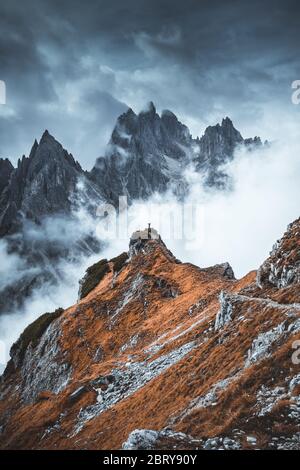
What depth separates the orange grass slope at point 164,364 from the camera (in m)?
20.6

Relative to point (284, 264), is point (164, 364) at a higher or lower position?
lower

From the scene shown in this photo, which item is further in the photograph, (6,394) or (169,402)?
(6,394)

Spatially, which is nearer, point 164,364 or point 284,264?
point 284,264

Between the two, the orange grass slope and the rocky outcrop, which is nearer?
the orange grass slope

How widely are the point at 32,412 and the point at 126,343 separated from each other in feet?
42.4

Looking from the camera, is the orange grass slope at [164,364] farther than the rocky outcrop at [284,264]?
No

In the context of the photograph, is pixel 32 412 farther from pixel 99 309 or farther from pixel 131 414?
pixel 131 414

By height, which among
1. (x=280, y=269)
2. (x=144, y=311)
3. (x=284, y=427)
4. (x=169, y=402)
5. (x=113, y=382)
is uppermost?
(x=144, y=311)

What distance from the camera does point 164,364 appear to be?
37.0 meters

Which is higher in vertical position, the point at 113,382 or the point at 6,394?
the point at 6,394

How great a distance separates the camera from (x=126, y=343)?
5212 centimetres

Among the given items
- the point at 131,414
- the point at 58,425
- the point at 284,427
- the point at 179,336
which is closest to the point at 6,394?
the point at 58,425

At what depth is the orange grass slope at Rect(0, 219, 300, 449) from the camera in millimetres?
20641

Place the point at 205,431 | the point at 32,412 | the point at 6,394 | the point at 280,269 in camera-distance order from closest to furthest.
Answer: the point at 205,431 < the point at 280,269 < the point at 32,412 < the point at 6,394
